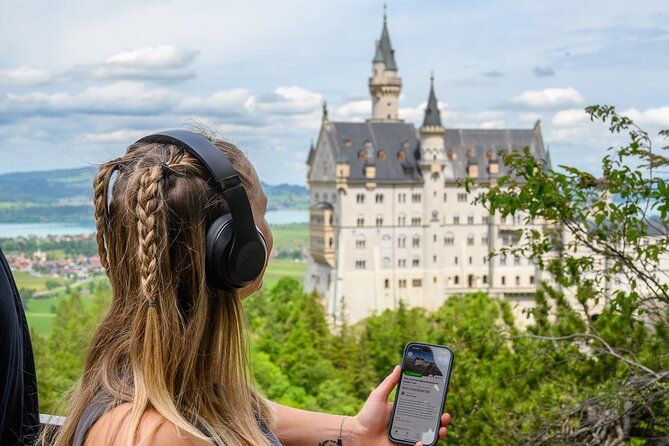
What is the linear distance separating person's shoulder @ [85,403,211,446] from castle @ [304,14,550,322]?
155 ft

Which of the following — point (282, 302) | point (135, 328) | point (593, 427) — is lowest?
point (282, 302)

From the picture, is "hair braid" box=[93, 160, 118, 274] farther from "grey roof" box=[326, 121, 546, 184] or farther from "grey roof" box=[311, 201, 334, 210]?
"grey roof" box=[311, 201, 334, 210]

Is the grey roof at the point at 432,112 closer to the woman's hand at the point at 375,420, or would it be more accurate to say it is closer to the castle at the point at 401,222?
the castle at the point at 401,222

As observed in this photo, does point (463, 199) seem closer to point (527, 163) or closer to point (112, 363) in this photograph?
point (527, 163)

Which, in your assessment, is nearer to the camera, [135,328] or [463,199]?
[135,328]

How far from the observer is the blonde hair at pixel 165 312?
1522 millimetres

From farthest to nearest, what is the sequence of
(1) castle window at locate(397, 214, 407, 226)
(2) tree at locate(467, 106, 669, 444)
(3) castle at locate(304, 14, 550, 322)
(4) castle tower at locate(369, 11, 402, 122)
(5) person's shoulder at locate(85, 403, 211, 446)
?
(4) castle tower at locate(369, 11, 402, 122) → (1) castle window at locate(397, 214, 407, 226) → (3) castle at locate(304, 14, 550, 322) → (2) tree at locate(467, 106, 669, 444) → (5) person's shoulder at locate(85, 403, 211, 446)

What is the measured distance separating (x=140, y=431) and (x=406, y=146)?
50059 mm

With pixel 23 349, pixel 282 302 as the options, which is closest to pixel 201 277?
pixel 23 349

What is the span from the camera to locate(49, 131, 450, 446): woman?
1.48m

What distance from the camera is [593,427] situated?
432 centimetres

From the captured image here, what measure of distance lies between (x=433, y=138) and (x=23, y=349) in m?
48.6

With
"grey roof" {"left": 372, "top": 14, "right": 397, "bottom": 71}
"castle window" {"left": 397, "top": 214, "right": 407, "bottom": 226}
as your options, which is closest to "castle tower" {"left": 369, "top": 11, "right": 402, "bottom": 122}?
"grey roof" {"left": 372, "top": 14, "right": 397, "bottom": 71}

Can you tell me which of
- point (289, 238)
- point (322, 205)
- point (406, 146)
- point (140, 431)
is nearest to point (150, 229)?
point (140, 431)
